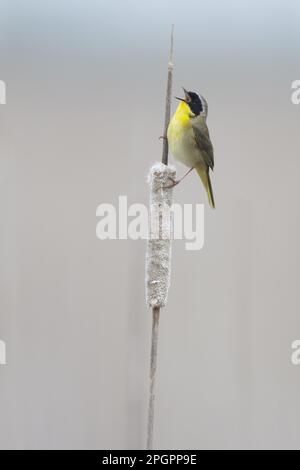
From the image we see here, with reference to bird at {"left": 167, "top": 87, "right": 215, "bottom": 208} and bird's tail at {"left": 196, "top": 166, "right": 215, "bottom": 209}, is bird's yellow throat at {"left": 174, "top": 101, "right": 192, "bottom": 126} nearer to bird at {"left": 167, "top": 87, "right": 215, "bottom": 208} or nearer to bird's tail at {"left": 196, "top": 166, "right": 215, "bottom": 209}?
bird at {"left": 167, "top": 87, "right": 215, "bottom": 208}

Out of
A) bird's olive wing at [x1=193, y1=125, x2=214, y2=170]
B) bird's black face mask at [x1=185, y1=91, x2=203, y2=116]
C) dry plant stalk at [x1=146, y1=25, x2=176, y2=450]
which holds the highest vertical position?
bird's black face mask at [x1=185, y1=91, x2=203, y2=116]

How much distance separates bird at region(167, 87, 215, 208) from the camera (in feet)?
2.62

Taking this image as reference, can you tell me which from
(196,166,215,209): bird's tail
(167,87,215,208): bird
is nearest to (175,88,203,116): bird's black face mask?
(167,87,215,208): bird

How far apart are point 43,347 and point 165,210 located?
0.80m

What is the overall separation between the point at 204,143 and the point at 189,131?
48 mm

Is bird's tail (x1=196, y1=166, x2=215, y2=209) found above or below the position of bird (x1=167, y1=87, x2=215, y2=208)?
below

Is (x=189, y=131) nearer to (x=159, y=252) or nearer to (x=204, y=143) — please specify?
(x=204, y=143)

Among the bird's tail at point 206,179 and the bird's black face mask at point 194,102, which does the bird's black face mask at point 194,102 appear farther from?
the bird's tail at point 206,179

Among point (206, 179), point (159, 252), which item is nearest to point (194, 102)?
point (206, 179)

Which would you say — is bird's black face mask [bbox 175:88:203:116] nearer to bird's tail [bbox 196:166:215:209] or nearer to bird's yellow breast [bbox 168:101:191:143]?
bird's yellow breast [bbox 168:101:191:143]

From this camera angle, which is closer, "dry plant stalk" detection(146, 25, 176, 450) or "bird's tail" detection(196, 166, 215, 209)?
"dry plant stalk" detection(146, 25, 176, 450)

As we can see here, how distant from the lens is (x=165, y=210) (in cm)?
73
